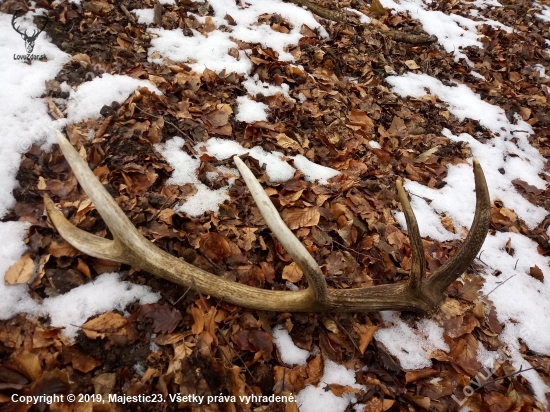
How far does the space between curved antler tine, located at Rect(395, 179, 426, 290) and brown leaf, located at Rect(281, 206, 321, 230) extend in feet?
2.74

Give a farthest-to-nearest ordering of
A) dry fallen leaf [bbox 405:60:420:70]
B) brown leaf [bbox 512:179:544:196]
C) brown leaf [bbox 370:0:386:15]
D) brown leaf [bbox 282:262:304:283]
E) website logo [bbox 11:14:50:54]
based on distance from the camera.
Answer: brown leaf [bbox 370:0:386:15], dry fallen leaf [bbox 405:60:420:70], brown leaf [bbox 512:179:544:196], website logo [bbox 11:14:50:54], brown leaf [bbox 282:262:304:283]

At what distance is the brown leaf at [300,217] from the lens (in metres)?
2.94

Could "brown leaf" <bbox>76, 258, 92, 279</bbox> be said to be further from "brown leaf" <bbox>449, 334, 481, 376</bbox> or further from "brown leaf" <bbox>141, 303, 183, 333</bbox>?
"brown leaf" <bbox>449, 334, 481, 376</bbox>

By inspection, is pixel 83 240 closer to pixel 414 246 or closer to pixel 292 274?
pixel 292 274

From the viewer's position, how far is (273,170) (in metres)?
3.26

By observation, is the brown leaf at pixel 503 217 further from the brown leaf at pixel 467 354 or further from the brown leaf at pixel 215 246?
the brown leaf at pixel 215 246

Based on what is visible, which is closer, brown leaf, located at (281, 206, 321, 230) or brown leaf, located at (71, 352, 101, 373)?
brown leaf, located at (71, 352, 101, 373)

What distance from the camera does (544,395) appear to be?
249cm

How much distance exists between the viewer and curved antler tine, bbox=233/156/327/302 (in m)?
1.86

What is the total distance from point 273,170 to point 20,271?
6.55ft

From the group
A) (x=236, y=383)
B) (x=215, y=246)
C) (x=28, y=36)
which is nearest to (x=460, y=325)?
(x=236, y=383)

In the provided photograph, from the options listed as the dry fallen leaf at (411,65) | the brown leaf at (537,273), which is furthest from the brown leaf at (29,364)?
the dry fallen leaf at (411,65)

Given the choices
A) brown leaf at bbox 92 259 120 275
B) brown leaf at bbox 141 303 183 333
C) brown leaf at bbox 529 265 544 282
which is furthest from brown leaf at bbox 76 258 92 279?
brown leaf at bbox 529 265 544 282

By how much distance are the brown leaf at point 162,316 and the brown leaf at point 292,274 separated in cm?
78
